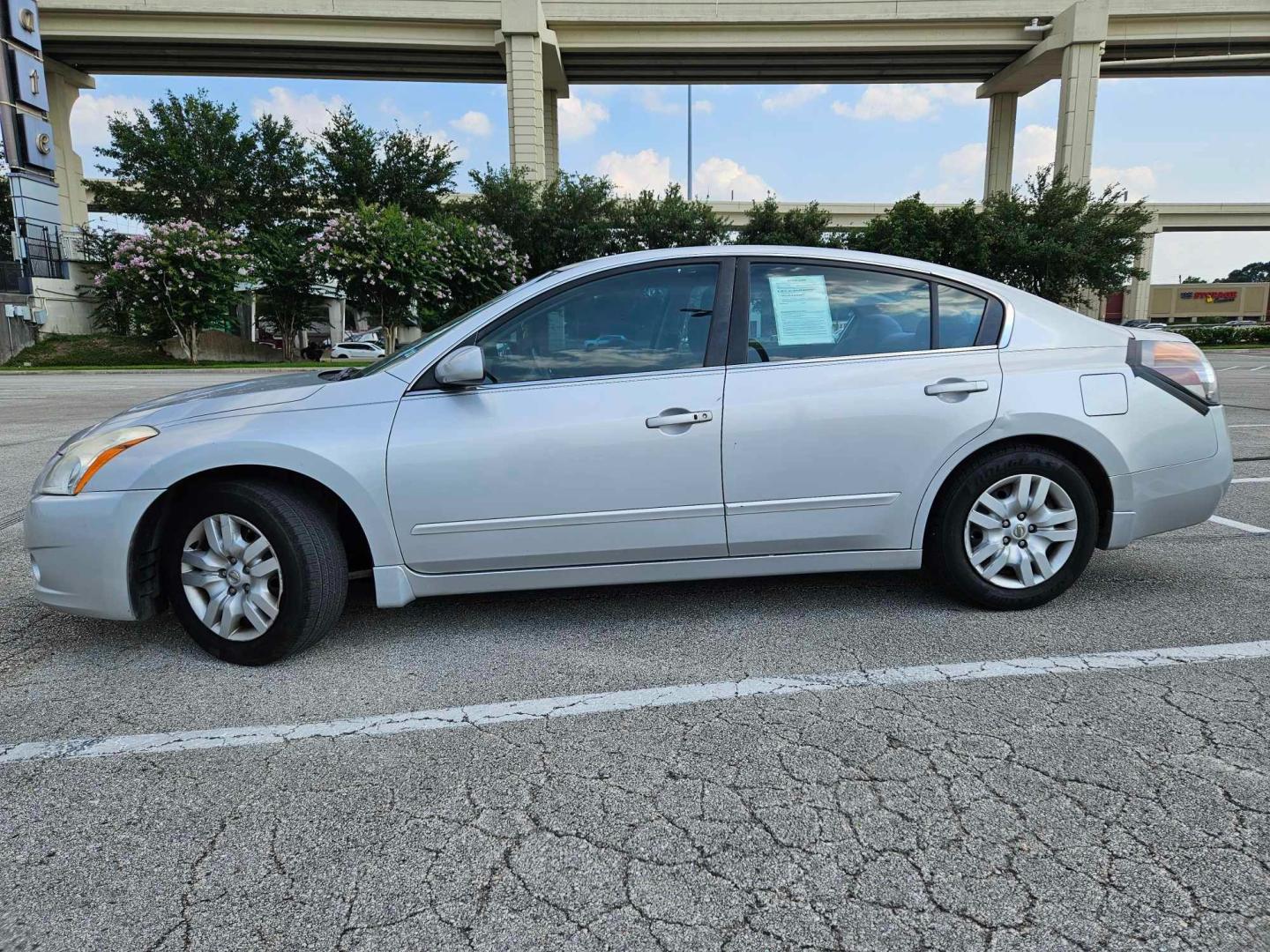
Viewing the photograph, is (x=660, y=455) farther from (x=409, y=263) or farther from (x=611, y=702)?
(x=409, y=263)

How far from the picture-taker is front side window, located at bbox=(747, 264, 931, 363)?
351 centimetres

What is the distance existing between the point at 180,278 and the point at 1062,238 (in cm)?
3404

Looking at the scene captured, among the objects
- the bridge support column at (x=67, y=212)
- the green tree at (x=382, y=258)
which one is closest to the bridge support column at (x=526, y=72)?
the green tree at (x=382, y=258)

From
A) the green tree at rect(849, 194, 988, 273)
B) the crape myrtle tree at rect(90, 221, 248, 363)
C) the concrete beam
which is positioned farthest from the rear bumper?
the concrete beam

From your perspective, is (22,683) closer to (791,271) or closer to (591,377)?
(591,377)

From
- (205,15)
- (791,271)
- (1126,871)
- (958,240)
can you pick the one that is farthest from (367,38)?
(1126,871)

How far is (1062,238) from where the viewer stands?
31969 millimetres

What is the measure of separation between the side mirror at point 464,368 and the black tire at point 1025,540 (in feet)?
6.72

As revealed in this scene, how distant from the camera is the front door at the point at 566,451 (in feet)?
10.6

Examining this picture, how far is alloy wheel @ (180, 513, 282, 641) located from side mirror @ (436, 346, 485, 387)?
937 millimetres

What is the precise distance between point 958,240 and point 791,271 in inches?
1299

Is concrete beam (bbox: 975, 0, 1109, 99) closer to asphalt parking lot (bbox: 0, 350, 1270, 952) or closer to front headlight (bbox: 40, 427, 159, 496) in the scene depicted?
asphalt parking lot (bbox: 0, 350, 1270, 952)

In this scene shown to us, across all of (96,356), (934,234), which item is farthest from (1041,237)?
(96,356)

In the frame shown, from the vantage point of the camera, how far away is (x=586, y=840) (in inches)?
82.4
